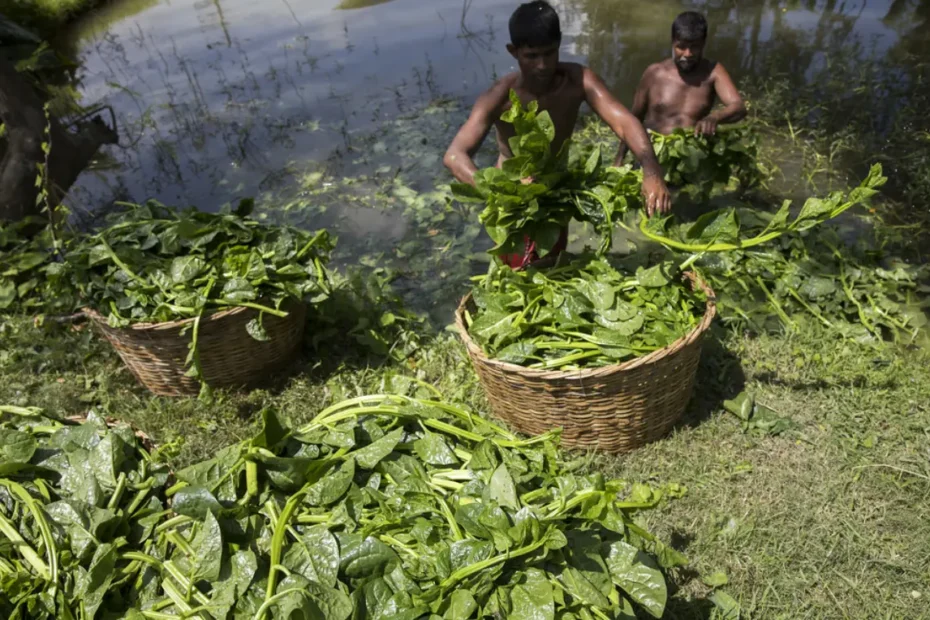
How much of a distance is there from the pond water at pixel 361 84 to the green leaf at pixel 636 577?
271cm

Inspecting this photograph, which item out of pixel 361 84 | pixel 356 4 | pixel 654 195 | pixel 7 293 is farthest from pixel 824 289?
pixel 356 4

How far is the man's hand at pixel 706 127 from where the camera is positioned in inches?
153

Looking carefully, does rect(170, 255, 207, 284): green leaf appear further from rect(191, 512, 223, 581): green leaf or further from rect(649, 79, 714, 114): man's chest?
rect(649, 79, 714, 114): man's chest

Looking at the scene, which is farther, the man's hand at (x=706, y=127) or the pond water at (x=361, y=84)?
the pond water at (x=361, y=84)

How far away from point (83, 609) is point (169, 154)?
519 centimetres

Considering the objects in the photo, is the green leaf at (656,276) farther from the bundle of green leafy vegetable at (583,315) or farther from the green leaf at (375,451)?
the green leaf at (375,451)

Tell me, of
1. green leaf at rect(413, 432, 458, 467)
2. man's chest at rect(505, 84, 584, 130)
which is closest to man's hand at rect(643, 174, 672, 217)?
man's chest at rect(505, 84, 584, 130)

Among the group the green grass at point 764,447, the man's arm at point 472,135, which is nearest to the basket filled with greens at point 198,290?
the green grass at point 764,447

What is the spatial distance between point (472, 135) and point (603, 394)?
129cm

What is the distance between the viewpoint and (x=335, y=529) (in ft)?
5.09

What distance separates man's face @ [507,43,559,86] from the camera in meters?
2.87

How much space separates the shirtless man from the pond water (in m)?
1.38

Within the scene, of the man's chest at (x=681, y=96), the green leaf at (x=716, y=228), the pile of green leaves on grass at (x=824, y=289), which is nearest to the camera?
the green leaf at (x=716, y=228)

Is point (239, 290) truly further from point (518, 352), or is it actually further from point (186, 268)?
point (518, 352)
